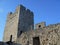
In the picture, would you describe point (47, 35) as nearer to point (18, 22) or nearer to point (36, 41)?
point (36, 41)

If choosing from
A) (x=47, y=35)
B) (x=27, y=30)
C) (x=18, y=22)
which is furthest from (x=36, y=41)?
(x=18, y=22)

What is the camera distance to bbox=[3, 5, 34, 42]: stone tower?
14.4 metres

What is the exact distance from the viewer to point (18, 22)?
47.6ft

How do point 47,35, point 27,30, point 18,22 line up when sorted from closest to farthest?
1. point 47,35
2. point 18,22
3. point 27,30

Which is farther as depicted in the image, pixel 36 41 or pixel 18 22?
pixel 18 22

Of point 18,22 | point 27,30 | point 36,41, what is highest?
point 18,22

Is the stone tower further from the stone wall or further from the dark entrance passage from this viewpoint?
the dark entrance passage

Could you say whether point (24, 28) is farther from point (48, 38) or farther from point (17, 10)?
point (48, 38)

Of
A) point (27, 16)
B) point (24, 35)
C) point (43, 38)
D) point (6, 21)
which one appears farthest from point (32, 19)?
point (43, 38)

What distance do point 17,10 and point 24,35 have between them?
4694 millimetres

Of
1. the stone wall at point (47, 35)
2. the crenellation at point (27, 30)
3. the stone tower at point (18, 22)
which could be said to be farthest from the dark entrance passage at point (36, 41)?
the stone tower at point (18, 22)

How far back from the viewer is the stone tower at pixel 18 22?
569 inches

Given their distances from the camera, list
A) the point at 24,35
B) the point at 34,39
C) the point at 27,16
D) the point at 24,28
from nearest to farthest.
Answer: the point at 34,39 → the point at 24,35 → the point at 24,28 → the point at 27,16

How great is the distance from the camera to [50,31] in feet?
31.8
